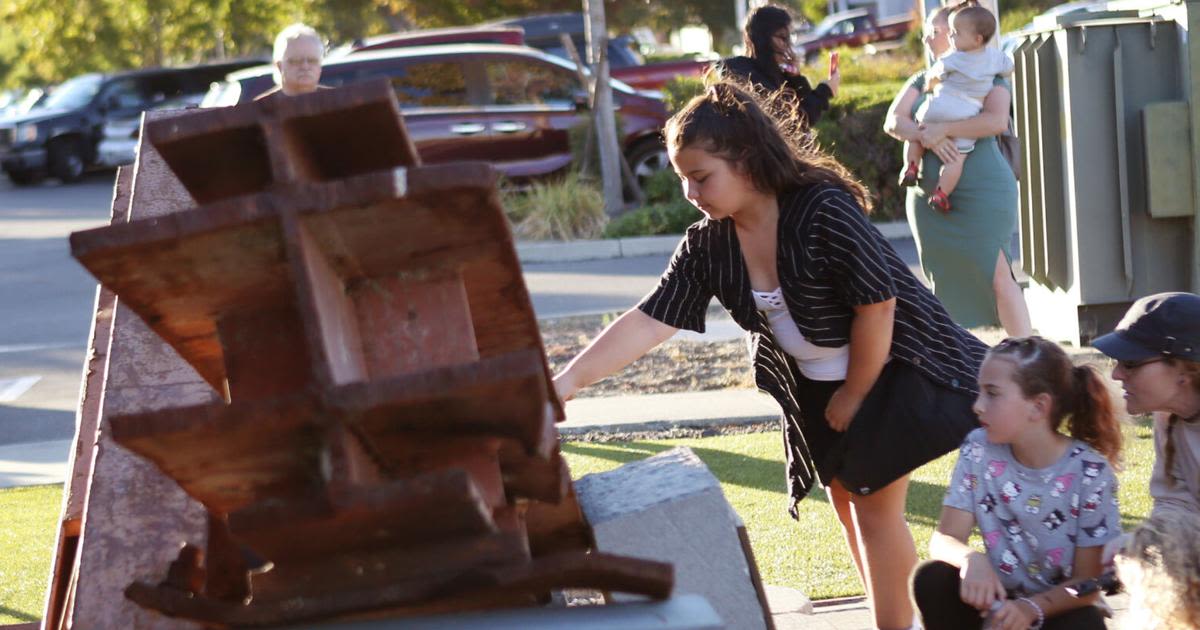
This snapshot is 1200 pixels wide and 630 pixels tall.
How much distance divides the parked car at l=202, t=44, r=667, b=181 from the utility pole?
1535 mm

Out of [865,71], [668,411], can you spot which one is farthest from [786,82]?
[865,71]

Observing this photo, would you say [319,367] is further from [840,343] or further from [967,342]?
[967,342]

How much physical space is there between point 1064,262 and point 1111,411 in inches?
201

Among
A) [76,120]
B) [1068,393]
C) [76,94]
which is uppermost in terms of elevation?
[76,94]

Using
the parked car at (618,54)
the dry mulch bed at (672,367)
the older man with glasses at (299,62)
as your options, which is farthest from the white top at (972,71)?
the parked car at (618,54)

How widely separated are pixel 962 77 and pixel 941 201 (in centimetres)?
63

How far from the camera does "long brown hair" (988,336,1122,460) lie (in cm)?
362

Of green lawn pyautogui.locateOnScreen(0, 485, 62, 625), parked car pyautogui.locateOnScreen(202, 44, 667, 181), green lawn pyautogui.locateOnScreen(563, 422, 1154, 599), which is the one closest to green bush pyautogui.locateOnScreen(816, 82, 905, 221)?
parked car pyautogui.locateOnScreen(202, 44, 667, 181)

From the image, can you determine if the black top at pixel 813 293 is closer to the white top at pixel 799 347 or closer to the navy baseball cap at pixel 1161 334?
the white top at pixel 799 347

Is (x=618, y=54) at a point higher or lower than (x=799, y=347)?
higher

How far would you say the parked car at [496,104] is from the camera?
1794 centimetres

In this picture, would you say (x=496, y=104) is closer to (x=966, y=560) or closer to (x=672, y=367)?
(x=672, y=367)

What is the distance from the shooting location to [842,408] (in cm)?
391

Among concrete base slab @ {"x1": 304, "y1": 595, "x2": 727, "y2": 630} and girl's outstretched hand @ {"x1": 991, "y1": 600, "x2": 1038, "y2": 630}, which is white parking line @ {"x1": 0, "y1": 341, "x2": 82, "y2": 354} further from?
concrete base slab @ {"x1": 304, "y1": 595, "x2": 727, "y2": 630}
